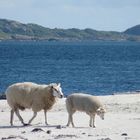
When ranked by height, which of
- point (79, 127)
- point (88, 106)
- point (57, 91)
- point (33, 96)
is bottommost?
point (79, 127)

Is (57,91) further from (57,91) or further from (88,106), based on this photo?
(88,106)

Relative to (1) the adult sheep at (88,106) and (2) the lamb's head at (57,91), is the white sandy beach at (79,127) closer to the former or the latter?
(1) the adult sheep at (88,106)

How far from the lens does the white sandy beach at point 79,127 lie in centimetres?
1894

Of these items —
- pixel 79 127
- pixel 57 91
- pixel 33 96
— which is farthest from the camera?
pixel 33 96

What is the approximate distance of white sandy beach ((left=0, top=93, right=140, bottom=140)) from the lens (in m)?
18.9

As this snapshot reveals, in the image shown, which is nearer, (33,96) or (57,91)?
(57,91)

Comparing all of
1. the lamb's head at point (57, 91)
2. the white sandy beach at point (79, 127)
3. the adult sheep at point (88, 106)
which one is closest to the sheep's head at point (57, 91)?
the lamb's head at point (57, 91)

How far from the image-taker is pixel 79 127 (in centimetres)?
2184

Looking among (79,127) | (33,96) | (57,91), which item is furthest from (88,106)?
(33,96)

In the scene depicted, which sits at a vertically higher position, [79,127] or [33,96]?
[33,96]

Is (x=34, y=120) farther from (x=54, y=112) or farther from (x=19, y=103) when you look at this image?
(x=54, y=112)

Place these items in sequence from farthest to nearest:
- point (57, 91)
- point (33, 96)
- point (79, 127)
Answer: point (33, 96)
point (57, 91)
point (79, 127)

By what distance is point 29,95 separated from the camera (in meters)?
22.7

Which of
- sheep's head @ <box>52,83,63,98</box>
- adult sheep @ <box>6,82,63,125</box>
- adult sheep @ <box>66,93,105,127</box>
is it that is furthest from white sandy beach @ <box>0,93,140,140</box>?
sheep's head @ <box>52,83,63,98</box>
